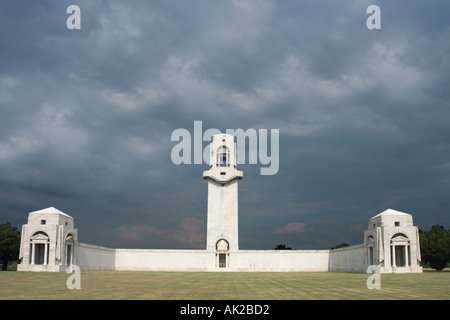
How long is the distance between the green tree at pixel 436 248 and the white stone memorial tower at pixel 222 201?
31.5m

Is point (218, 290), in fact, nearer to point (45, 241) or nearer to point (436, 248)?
point (45, 241)

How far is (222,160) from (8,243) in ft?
124

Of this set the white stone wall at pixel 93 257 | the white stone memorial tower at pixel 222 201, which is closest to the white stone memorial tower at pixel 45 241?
the white stone wall at pixel 93 257

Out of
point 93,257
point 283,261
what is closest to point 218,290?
point 93,257

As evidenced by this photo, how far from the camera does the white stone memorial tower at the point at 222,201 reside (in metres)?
76.6

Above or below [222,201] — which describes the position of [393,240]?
below

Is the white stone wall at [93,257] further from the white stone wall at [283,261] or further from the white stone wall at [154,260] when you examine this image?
the white stone wall at [283,261]

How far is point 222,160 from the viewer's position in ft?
267

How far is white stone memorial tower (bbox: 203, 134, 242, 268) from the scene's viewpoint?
76.6 m

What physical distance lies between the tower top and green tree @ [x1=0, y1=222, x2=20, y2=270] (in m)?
32.1
